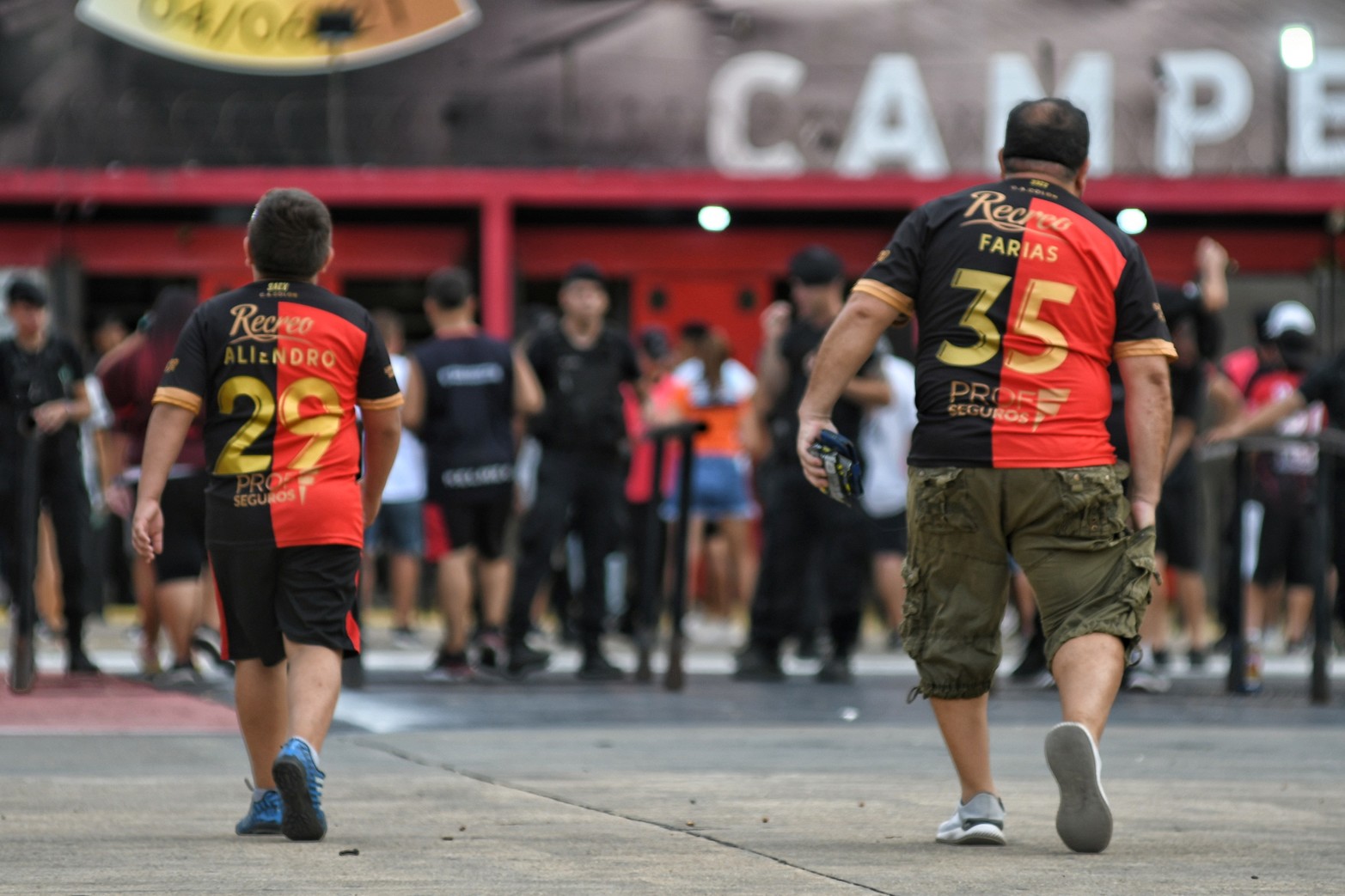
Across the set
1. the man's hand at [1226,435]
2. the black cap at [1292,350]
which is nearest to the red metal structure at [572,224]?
the black cap at [1292,350]

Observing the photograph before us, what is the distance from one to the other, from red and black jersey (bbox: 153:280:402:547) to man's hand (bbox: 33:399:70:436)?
4.71 meters

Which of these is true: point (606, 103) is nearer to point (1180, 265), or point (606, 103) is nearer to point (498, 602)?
point (1180, 265)

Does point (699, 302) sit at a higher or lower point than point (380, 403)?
lower

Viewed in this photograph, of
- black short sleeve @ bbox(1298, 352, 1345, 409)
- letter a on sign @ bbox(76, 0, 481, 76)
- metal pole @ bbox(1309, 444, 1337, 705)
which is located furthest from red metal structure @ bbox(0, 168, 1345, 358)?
metal pole @ bbox(1309, 444, 1337, 705)

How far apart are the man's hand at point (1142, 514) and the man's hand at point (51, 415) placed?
6.13m

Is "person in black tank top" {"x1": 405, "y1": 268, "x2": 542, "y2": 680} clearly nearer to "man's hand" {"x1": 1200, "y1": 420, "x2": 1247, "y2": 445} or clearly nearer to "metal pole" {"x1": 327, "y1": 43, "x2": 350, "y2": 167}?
"man's hand" {"x1": 1200, "y1": 420, "x2": 1247, "y2": 445}

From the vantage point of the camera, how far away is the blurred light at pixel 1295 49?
1822cm

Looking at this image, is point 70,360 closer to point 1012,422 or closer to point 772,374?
point 772,374

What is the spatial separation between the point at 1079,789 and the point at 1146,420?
94 centimetres

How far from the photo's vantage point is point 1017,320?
16.6 feet

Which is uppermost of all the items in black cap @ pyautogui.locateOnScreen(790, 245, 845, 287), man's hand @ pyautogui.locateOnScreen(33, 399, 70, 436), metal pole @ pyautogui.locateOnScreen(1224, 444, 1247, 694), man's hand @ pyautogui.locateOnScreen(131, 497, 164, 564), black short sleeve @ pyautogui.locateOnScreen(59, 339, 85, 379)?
black cap @ pyautogui.locateOnScreen(790, 245, 845, 287)

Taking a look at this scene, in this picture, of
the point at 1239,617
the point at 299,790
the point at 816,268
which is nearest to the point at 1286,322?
the point at 1239,617

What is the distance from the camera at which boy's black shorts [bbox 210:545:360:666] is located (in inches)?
209

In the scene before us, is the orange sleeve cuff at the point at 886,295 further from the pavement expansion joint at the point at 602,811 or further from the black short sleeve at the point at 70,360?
the black short sleeve at the point at 70,360
